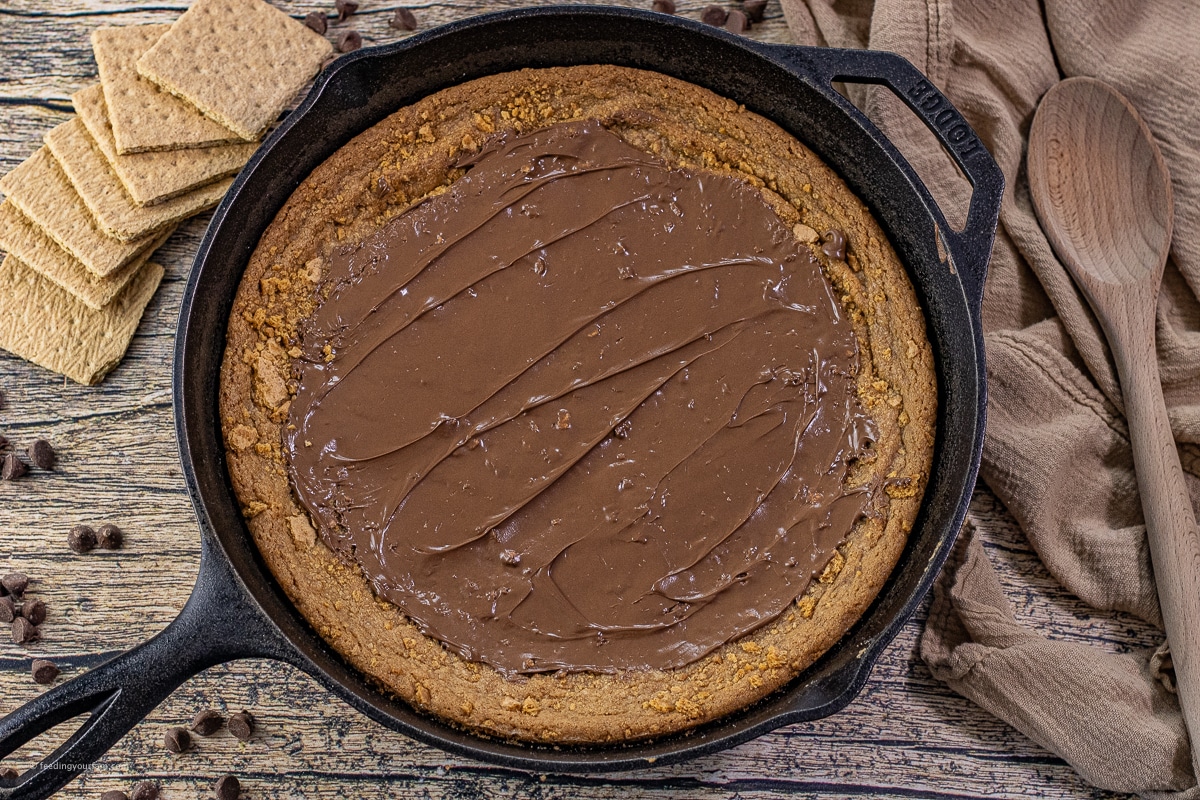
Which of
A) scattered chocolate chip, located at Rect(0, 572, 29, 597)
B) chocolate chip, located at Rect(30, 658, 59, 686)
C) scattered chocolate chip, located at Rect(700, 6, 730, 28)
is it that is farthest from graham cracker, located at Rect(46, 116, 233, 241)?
scattered chocolate chip, located at Rect(700, 6, 730, 28)

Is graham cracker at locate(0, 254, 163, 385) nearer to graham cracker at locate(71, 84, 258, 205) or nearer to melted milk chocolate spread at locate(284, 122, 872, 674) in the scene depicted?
graham cracker at locate(71, 84, 258, 205)

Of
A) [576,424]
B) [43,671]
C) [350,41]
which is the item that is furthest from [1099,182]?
[43,671]

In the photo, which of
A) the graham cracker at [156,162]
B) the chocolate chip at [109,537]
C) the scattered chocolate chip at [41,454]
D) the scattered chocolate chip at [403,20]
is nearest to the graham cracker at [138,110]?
the graham cracker at [156,162]

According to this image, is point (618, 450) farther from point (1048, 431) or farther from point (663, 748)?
point (1048, 431)

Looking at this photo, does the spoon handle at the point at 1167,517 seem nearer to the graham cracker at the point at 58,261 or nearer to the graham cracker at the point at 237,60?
the graham cracker at the point at 237,60

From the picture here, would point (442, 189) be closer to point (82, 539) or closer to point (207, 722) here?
point (82, 539)

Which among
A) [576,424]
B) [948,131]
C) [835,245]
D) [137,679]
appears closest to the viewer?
[137,679]
